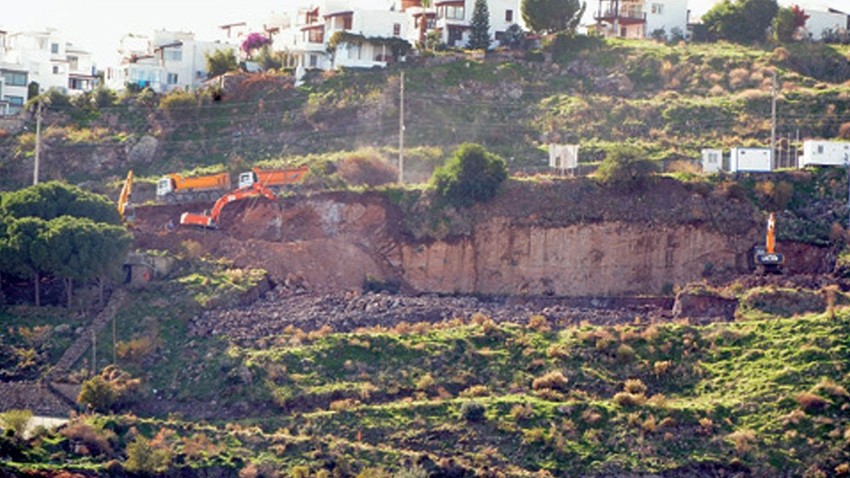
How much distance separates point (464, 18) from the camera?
323 ft

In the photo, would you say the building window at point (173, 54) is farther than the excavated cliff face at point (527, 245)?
Yes

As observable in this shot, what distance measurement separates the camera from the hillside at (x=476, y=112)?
3511 inches

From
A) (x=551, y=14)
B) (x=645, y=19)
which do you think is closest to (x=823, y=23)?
(x=645, y=19)

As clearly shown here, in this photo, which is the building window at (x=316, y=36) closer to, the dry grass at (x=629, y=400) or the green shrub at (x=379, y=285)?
the green shrub at (x=379, y=285)

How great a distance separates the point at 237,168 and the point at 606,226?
1480 centimetres

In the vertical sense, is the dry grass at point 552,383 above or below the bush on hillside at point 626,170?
below

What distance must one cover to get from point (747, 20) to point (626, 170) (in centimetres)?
1921

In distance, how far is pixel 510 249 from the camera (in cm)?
8162

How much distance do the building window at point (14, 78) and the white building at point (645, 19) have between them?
25.2 m

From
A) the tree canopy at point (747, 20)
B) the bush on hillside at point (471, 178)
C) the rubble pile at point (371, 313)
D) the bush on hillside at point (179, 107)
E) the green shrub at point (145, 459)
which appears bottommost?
the green shrub at point (145, 459)

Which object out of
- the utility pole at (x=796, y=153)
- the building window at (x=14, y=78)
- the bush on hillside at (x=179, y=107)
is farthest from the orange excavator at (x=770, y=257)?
the building window at (x=14, y=78)

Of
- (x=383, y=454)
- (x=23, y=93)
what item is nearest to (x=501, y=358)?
(x=383, y=454)

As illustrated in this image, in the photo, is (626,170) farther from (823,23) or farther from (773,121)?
(823,23)

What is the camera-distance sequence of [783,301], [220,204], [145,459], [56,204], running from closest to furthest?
1. [145,459]
2. [783,301]
3. [56,204]
4. [220,204]
